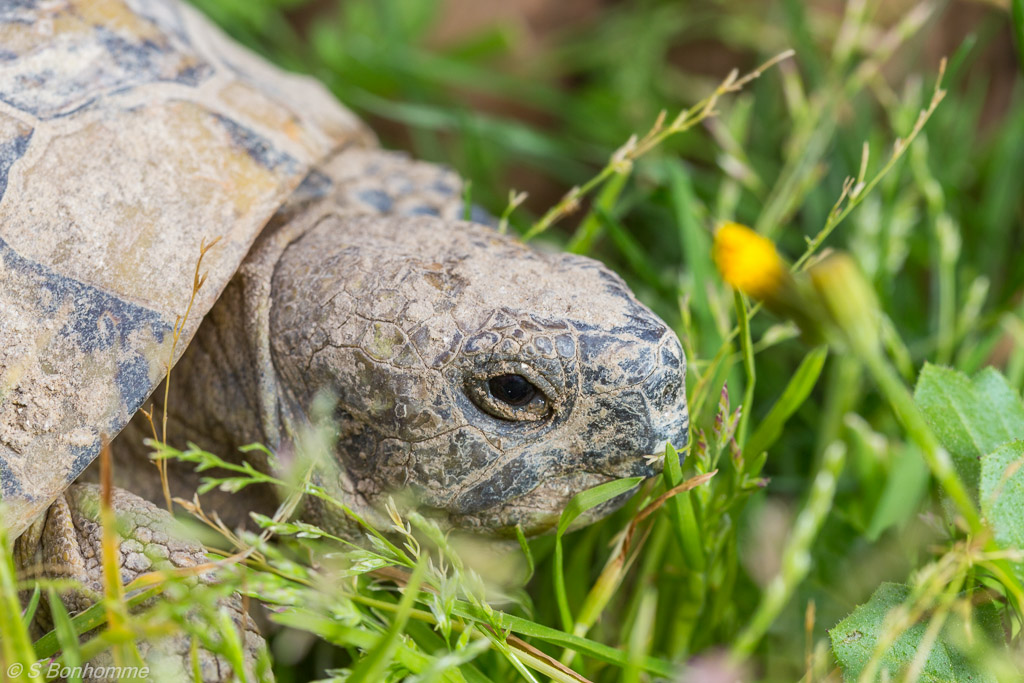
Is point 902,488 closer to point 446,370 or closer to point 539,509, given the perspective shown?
point 539,509

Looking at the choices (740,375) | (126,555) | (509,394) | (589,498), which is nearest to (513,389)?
(509,394)

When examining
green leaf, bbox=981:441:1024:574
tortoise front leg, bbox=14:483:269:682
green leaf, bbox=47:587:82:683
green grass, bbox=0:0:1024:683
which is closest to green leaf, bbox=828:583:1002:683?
green grass, bbox=0:0:1024:683

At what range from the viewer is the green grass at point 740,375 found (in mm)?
1308

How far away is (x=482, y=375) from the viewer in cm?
146

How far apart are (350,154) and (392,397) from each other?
38.9 inches

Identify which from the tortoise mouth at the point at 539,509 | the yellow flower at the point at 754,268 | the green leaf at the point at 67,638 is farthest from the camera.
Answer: the tortoise mouth at the point at 539,509

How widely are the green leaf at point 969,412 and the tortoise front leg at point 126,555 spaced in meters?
1.33

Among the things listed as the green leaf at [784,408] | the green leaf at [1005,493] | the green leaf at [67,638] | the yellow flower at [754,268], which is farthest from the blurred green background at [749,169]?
the yellow flower at [754,268]

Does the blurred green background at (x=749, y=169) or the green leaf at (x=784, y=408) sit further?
the blurred green background at (x=749, y=169)

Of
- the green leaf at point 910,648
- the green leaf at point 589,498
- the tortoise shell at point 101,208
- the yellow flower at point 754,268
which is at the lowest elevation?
the green leaf at point 910,648

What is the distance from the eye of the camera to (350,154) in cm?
224

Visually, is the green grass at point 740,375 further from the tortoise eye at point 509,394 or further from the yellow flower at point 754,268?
the tortoise eye at point 509,394

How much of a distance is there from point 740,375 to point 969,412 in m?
0.79

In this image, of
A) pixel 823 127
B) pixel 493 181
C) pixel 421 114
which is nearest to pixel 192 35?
pixel 421 114
